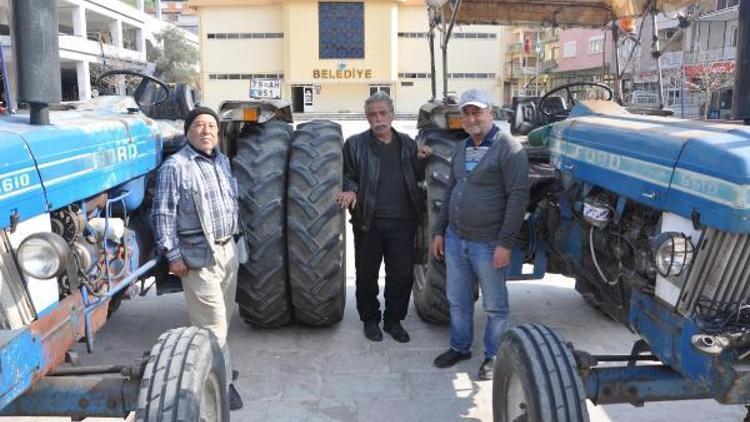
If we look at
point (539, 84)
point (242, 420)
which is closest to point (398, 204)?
point (242, 420)

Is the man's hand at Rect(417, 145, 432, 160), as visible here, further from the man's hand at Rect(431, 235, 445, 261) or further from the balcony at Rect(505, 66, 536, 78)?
the balcony at Rect(505, 66, 536, 78)

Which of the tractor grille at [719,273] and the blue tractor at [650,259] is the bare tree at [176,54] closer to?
the blue tractor at [650,259]

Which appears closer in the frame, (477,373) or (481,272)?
(481,272)

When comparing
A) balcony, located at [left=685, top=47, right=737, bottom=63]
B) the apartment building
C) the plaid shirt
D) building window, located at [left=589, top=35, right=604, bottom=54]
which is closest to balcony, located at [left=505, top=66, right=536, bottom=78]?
balcony, located at [left=685, top=47, right=737, bottom=63]

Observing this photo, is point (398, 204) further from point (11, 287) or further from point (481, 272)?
point (11, 287)

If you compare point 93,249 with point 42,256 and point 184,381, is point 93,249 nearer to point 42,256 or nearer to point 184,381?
point 42,256

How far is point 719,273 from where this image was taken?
246 centimetres

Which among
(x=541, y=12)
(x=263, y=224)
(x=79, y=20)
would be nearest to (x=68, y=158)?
(x=263, y=224)

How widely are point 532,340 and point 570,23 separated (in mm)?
3656

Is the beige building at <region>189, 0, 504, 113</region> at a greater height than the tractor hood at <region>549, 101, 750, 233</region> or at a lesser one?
greater

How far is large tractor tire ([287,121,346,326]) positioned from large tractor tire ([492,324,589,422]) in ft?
5.24

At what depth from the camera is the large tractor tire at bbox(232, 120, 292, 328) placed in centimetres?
427

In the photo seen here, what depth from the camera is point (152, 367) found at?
2.54 metres

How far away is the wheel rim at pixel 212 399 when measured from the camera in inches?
108
